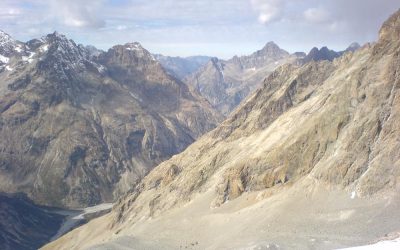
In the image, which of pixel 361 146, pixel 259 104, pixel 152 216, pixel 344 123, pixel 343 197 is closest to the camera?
pixel 343 197

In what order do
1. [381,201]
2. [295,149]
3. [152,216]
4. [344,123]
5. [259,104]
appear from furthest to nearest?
[259,104] → [152,216] → [295,149] → [344,123] → [381,201]

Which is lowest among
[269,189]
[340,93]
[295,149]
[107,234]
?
[107,234]

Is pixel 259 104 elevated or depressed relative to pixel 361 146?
elevated

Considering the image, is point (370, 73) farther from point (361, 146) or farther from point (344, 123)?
point (361, 146)

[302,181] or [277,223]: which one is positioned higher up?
[302,181]

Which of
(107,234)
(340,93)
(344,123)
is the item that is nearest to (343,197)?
(344,123)

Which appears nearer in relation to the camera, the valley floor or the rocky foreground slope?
the valley floor

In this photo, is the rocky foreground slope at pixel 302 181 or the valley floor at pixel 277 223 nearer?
the valley floor at pixel 277 223

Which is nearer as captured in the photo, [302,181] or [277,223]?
[277,223]
